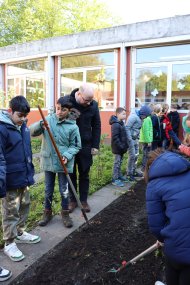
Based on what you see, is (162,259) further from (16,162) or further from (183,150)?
(16,162)

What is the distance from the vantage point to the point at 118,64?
12156 mm

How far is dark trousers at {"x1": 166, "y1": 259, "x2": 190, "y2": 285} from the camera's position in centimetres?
207

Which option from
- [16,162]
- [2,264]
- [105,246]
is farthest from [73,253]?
[16,162]

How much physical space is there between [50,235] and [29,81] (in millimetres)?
12871

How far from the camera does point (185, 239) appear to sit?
6.37 feet

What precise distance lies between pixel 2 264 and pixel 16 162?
1.07 metres

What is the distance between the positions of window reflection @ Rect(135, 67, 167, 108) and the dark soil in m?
7.70

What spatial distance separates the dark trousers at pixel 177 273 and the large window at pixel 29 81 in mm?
13096

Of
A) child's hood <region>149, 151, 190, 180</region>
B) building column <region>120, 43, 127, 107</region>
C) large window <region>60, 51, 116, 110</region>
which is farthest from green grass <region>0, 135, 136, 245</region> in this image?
large window <region>60, 51, 116, 110</region>

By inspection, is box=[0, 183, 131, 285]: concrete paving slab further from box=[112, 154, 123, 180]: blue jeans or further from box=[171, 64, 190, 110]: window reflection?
box=[171, 64, 190, 110]: window reflection

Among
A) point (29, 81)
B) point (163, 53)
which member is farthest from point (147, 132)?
point (29, 81)

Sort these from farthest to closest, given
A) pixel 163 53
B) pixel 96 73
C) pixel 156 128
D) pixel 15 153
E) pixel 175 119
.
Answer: pixel 96 73 → pixel 163 53 → pixel 175 119 → pixel 156 128 → pixel 15 153

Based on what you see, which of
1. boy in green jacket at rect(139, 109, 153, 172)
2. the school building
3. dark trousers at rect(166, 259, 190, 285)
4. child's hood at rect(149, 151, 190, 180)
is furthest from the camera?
the school building

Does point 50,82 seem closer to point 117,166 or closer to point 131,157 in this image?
point 131,157
